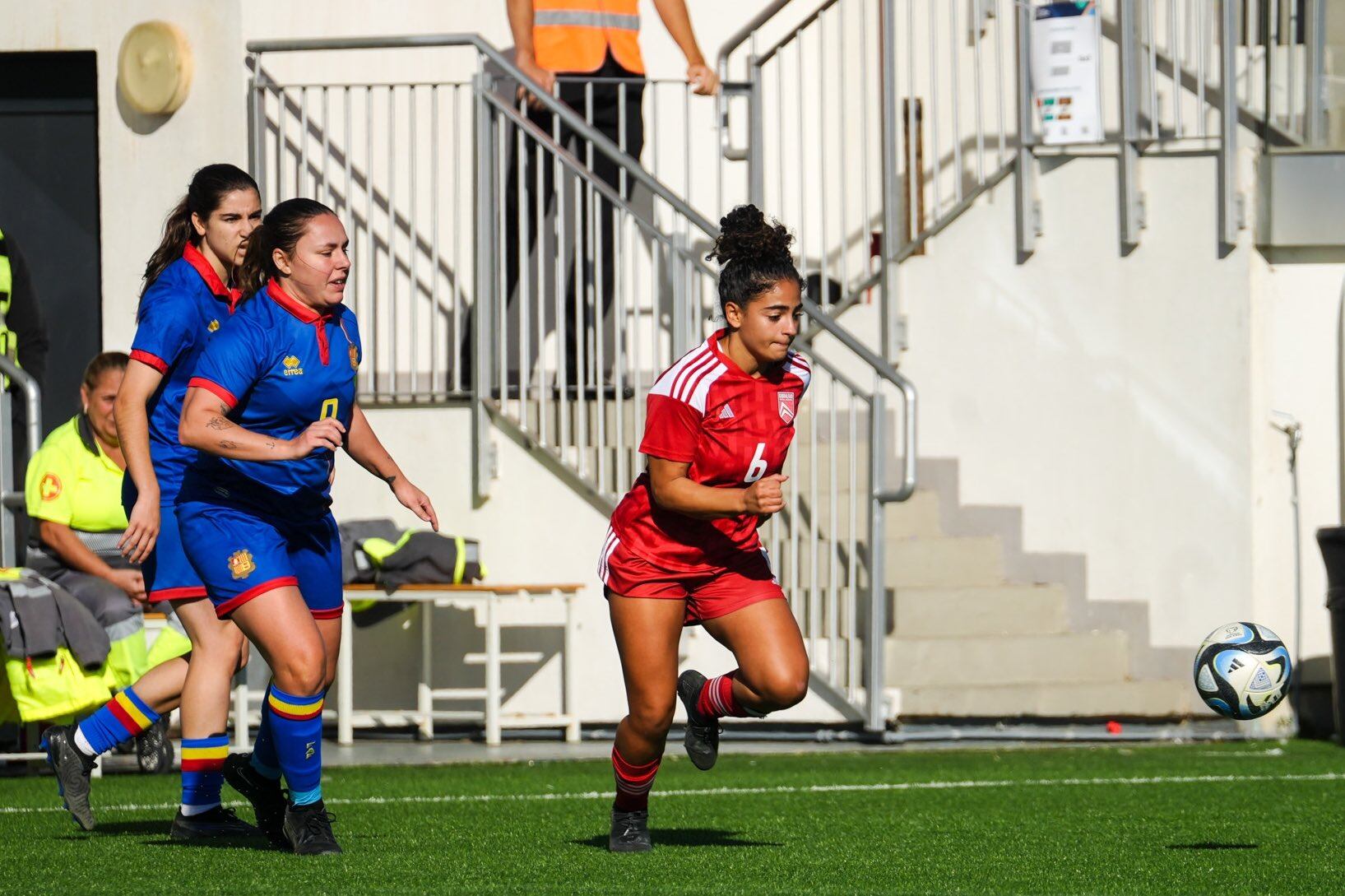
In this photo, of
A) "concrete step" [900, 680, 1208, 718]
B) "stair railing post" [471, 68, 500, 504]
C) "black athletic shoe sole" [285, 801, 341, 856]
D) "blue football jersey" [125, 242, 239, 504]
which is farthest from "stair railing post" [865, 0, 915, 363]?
"black athletic shoe sole" [285, 801, 341, 856]

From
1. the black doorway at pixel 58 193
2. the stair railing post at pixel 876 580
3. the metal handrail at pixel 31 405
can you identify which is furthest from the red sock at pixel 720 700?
the black doorway at pixel 58 193

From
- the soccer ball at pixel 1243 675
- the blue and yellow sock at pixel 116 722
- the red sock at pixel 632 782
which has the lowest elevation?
the red sock at pixel 632 782

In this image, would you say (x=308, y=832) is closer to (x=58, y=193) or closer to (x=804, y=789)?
(x=804, y=789)

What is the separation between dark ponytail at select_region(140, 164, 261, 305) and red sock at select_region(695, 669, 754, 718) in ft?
6.29

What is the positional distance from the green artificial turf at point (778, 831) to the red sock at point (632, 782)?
0.14m

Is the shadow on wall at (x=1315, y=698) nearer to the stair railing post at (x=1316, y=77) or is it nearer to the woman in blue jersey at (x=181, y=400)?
the stair railing post at (x=1316, y=77)

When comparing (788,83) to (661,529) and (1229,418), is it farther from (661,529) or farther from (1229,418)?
(661,529)

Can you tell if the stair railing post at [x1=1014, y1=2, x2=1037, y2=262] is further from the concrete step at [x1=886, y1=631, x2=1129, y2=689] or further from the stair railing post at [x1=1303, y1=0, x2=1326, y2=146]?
the concrete step at [x1=886, y1=631, x2=1129, y2=689]

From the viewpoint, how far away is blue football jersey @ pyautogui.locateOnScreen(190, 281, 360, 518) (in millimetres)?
5438

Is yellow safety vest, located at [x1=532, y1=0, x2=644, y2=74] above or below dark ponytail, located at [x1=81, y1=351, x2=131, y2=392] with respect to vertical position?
above

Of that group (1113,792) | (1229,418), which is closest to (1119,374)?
(1229,418)

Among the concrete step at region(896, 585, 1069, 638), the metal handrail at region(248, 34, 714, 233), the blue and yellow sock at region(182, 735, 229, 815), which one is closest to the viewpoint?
the blue and yellow sock at region(182, 735, 229, 815)

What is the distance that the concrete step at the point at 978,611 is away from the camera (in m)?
10.2

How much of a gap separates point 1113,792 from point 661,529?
2.63 metres
